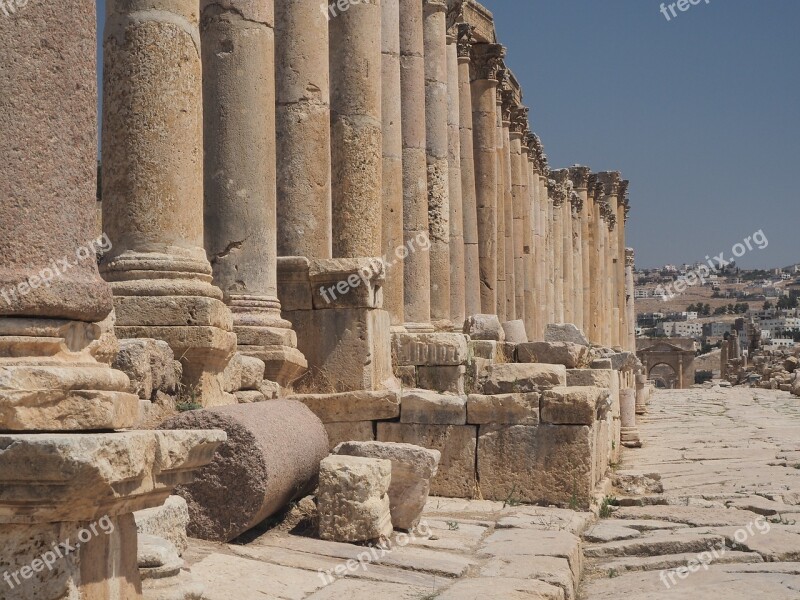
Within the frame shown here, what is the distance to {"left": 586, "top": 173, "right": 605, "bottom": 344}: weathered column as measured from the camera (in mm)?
42000

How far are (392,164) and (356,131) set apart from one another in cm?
255

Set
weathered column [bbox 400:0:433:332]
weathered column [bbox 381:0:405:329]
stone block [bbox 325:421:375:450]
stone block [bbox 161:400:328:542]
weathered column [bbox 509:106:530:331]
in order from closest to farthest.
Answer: stone block [bbox 161:400:328:542] < stone block [bbox 325:421:375:450] < weathered column [bbox 381:0:405:329] < weathered column [bbox 400:0:433:332] < weathered column [bbox 509:106:530:331]

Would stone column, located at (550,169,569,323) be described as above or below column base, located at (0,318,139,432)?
above

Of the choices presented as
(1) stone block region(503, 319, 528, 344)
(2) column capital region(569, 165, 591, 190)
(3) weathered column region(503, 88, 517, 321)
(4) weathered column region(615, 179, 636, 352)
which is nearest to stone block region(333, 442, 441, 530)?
(1) stone block region(503, 319, 528, 344)

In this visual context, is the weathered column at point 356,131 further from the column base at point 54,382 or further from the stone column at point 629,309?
the stone column at point 629,309

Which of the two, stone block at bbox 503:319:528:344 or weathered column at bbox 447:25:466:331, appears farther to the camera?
weathered column at bbox 447:25:466:331

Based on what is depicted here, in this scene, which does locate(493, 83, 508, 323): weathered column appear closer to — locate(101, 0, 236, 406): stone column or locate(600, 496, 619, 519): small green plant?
locate(600, 496, 619, 519): small green plant

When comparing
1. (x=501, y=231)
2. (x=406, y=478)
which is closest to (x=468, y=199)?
(x=501, y=231)

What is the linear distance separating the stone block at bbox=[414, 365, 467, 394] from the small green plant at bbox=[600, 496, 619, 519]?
2.48 metres

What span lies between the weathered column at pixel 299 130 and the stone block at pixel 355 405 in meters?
1.90

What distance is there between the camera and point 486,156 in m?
24.1

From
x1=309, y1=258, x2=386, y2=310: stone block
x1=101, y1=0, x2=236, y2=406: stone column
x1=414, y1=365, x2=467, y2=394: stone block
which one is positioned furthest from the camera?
x1=414, y1=365, x2=467, y2=394: stone block

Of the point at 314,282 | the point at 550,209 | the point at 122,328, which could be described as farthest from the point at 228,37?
the point at 550,209

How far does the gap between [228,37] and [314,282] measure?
8.02 feet
